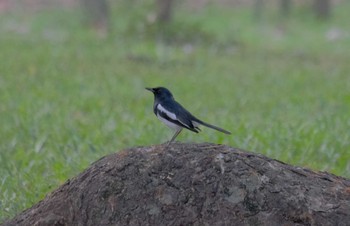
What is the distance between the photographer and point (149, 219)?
146 inches

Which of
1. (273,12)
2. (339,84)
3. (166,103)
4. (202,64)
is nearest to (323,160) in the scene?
(166,103)

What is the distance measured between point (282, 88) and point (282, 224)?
26.2 ft

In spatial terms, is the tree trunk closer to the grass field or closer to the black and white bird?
the black and white bird

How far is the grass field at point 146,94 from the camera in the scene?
271 inches

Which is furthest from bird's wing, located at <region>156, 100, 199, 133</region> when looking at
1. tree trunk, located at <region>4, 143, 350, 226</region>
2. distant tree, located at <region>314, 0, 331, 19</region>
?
distant tree, located at <region>314, 0, 331, 19</region>

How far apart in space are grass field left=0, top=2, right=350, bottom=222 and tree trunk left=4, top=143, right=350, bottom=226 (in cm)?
131

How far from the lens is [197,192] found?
12.3 feet

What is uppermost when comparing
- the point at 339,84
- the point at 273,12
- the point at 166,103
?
the point at 166,103

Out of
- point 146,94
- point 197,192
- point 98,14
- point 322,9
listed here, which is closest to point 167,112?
point 197,192

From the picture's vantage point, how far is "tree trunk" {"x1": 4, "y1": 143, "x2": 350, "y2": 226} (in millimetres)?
3656

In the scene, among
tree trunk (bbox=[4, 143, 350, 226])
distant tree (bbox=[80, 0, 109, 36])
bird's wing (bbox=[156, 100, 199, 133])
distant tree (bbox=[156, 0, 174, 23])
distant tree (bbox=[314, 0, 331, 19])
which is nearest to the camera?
tree trunk (bbox=[4, 143, 350, 226])

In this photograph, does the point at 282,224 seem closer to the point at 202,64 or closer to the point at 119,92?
the point at 119,92

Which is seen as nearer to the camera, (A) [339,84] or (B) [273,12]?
(A) [339,84]

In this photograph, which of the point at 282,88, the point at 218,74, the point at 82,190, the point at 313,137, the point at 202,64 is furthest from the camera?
the point at 202,64
